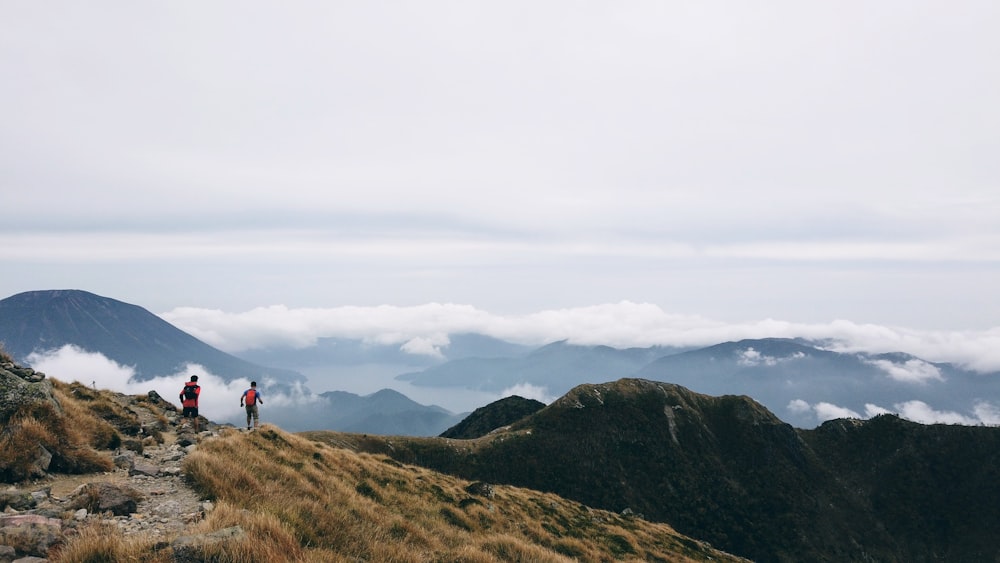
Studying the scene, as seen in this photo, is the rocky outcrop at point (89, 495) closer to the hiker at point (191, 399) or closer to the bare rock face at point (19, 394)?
the bare rock face at point (19, 394)

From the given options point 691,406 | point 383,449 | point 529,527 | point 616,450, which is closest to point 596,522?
point 529,527

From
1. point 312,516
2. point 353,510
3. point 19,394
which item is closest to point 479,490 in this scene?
point 353,510

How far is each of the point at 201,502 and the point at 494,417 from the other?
17423cm

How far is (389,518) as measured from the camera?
12953mm

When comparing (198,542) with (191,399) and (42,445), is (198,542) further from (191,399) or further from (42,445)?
(191,399)

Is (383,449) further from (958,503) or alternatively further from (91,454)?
(958,503)

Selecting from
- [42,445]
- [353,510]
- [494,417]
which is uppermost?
[42,445]

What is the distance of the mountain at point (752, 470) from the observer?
104688 millimetres

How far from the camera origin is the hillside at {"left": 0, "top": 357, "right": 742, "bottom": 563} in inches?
268

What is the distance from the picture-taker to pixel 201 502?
32.4ft

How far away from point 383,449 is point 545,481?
128 feet

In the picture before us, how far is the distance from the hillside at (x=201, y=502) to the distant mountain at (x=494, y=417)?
156 metres

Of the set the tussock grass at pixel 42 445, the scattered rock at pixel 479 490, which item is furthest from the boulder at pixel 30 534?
the scattered rock at pixel 479 490

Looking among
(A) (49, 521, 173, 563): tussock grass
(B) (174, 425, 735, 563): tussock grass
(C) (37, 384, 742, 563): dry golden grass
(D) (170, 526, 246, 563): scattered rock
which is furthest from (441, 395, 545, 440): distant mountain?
(A) (49, 521, 173, 563): tussock grass
